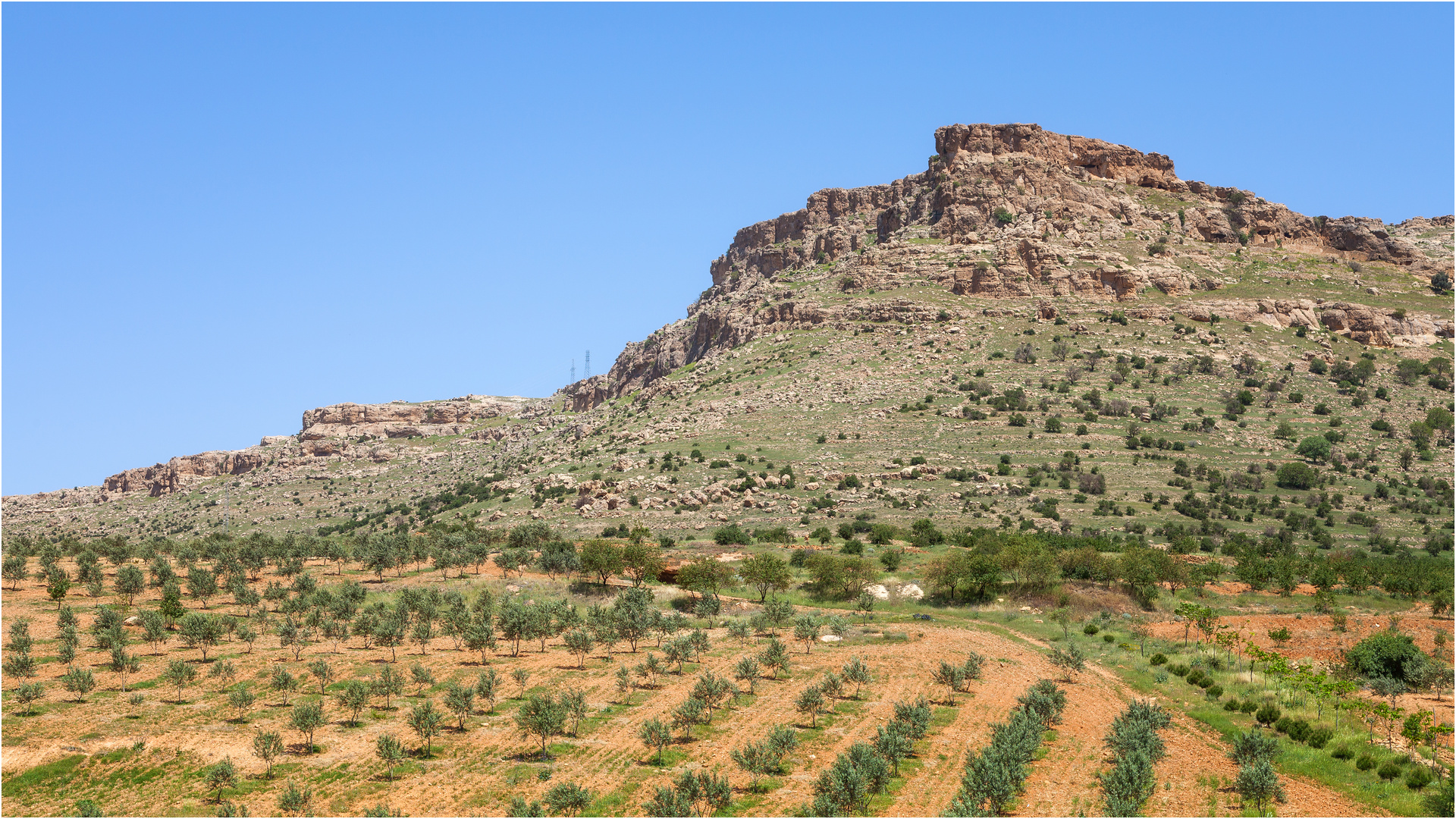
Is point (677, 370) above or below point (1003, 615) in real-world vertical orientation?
above

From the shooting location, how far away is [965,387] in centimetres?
10062

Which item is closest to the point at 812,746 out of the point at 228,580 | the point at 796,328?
the point at 228,580

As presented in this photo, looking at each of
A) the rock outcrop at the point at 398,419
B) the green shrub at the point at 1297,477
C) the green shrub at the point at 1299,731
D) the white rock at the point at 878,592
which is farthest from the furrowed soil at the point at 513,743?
the rock outcrop at the point at 398,419

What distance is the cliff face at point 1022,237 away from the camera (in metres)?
120

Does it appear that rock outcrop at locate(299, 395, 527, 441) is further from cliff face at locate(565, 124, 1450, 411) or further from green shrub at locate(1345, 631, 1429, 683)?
green shrub at locate(1345, 631, 1429, 683)

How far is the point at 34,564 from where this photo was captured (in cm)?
6875

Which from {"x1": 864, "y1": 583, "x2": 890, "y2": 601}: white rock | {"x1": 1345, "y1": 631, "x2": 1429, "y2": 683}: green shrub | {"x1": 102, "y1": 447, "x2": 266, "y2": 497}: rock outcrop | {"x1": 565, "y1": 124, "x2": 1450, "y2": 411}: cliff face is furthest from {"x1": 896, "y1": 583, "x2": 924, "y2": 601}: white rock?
{"x1": 102, "y1": 447, "x2": 266, "y2": 497}: rock outcrop

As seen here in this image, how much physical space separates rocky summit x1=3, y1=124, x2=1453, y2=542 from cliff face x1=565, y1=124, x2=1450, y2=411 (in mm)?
428

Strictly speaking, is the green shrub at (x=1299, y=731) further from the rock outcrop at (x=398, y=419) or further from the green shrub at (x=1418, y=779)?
the rock outcrop at (x=398, y=419)

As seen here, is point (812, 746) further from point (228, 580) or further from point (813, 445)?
point (813, 445)

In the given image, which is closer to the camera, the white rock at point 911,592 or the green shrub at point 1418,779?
the green shrub at point 1418,779

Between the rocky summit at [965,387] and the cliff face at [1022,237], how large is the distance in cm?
43

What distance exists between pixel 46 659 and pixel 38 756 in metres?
15.0

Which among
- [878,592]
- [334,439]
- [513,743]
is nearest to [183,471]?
[334,439]
